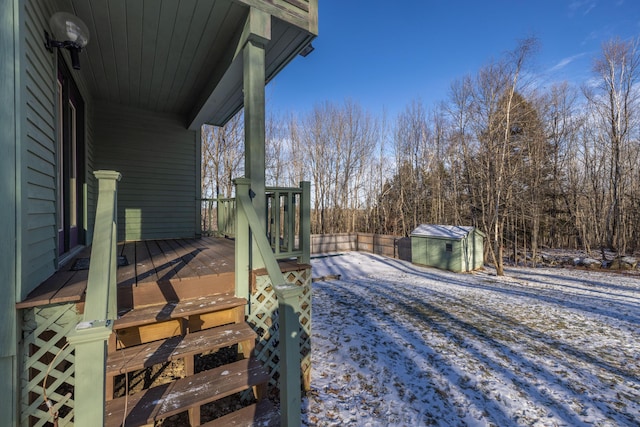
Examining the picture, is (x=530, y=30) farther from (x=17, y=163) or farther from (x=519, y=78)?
(x=17, y=163)

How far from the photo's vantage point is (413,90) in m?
16.9

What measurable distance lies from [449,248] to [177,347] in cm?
1055

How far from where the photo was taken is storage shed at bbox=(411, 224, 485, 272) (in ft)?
33.7

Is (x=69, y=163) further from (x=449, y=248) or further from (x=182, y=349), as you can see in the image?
(x=449, y=248)

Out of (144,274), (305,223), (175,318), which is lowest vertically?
(175,318)

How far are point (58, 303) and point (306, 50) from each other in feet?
11.5

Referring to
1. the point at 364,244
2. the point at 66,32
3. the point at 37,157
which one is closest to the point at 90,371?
the point at 37,157

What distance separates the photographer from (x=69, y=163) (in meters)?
3.24

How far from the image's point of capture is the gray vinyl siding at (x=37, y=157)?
1662mm

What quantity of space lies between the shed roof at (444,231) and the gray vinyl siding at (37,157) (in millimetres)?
10945

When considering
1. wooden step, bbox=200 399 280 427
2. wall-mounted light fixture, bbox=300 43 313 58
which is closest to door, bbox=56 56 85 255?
wooden step, bbox=200 399 280 427

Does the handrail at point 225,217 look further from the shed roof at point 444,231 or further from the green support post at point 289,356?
the shed roof at point 444,231

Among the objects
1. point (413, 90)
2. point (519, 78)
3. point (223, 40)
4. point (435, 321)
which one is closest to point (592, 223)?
point (519, 78)

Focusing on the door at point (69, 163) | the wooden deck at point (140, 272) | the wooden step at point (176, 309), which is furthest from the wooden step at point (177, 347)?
the door at point (69, 163)
